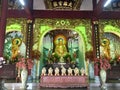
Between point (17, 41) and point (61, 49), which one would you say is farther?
point (61, 49)

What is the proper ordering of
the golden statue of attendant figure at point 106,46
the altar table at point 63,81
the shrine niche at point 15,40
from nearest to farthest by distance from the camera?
the altar table at point 63,81
the shrine niche at point 15,40
the golden statue of attendant figure at point 106,46

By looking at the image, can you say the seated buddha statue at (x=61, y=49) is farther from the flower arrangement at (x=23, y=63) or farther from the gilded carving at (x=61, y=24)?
the flower arrangement at (x=23, y=63)

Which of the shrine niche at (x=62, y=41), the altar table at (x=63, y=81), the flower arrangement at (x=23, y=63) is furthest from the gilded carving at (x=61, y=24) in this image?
the flower arrangement at (x=23, y=63)

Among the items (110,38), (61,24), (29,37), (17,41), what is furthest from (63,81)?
(110,38)

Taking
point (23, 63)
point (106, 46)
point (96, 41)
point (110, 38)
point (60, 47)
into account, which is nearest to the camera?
point (23, 63)

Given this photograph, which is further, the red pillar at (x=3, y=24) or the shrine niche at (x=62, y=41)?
the shrine niche at (x=62, y=41)

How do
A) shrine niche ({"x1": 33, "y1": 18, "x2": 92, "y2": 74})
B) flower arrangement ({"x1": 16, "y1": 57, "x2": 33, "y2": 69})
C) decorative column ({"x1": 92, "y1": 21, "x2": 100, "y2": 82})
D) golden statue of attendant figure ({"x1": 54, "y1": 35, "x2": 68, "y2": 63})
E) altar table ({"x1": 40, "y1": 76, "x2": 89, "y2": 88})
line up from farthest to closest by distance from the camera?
golden statue of attendant figure ({"x1": 54, "y1": 35, "x2": 68, "y2": 63}) < shrine niche ({"x1": 33, "y1": 18, "x2": 92, "y2": 74}) < decorative column ({"x1": 92, "y1": 21, "x2": 100, "y2": 82}) < altar table ({"x1": 40, "y1": 76, "x2": 89, "y2": 88}) < flower arrangement ({"x1": 16, "y1": 57, "x2": 33, "y2": 69})

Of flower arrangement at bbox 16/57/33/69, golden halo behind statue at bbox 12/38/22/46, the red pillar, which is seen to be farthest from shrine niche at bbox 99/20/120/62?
the red pillar

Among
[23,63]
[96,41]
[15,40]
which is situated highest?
[15,40]

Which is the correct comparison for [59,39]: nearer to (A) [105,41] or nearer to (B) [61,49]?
(B) [61,49]

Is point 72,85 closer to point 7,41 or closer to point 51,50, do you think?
point 51,50

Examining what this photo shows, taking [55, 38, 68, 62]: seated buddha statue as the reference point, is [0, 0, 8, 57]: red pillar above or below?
above

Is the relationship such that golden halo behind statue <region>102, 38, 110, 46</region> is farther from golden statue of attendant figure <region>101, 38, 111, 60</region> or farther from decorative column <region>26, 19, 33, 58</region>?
decorative column <region>26, 19, 33, 58</region>

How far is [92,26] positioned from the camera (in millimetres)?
11852
